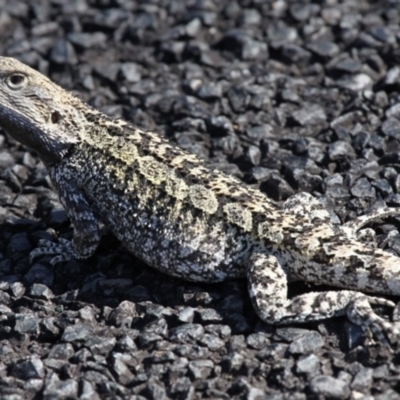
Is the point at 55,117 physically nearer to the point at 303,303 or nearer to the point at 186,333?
the point at 186,333

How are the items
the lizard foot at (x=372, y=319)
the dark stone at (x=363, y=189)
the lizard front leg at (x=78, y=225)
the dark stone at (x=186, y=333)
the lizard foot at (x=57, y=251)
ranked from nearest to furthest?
the lizard foot at (x=372, y=319)
the dark stone at (x=186, y=333)
the lizard front leg at (x=78, y=225)
the lizard foot at (x=57, y=251)
the dark stone at (x=363, y=189)

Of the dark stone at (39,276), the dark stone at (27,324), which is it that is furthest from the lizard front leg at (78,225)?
the dark stone at (27,324)

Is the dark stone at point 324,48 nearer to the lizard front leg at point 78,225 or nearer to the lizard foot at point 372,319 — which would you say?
the lizard front leg at point 78,225

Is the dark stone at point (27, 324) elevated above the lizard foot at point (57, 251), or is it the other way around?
the lizard foot at point (57, 251)

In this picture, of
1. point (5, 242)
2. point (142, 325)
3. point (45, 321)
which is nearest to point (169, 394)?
point (142, 325)

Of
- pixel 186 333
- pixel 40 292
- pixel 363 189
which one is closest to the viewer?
pixel 186 333

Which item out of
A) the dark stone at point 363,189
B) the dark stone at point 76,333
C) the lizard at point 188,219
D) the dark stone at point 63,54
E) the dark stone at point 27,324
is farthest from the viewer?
the dark stone at point 63,54

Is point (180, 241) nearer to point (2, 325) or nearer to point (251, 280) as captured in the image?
point (251, 280)

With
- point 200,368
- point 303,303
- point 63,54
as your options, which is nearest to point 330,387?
point 303,303

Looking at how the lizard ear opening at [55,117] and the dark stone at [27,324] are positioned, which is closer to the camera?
the dark stone at [27,324]
